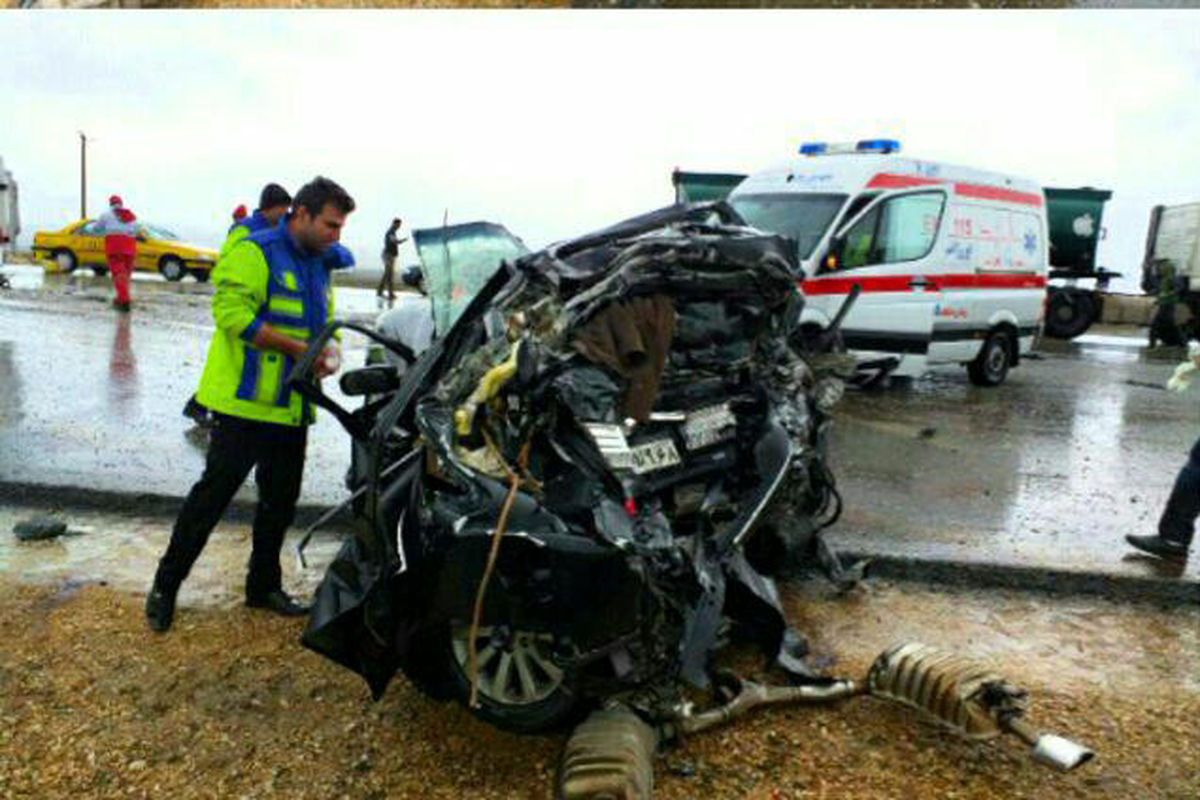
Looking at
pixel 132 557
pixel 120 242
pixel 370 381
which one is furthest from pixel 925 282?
pixel 120 242

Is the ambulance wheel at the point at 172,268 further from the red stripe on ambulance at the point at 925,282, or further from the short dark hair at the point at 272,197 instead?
the short dark hair at the point at 272,197

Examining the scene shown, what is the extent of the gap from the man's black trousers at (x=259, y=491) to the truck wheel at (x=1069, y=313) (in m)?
19.2

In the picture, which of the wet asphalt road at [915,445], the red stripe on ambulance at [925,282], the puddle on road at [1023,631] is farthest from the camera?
the red stripe on ambulance at [925,282]

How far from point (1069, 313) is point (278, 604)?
64.9ft

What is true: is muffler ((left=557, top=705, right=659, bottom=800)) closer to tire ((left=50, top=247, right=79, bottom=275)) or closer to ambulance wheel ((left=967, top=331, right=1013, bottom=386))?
ambulance wheel ((left=967, top=331, right=1013, bottom=386))

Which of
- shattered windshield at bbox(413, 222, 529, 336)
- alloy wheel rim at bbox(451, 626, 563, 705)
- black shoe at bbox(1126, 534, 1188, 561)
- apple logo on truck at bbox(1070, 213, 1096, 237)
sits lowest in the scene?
black shoe at bbox(1126, 534, 1188, 561)

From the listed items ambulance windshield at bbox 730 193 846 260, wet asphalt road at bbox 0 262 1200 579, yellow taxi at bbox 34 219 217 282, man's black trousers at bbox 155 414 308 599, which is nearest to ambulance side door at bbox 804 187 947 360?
ambulance windshield at bbox 730 193 846 260

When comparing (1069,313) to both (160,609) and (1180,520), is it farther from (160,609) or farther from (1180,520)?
(160,609)

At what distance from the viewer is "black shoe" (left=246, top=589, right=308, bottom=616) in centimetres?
411

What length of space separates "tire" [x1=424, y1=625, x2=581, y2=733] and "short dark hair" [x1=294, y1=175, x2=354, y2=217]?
186 centimetres

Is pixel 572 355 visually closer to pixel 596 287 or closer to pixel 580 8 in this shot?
pixel 596 287

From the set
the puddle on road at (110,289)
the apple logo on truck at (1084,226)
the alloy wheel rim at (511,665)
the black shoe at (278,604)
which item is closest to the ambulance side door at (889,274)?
the black shoe at (278,604)

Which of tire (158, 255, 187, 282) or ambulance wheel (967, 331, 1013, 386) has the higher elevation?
ambulance wheel (967, 331, 1013, 386)

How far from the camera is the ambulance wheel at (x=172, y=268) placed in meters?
23.9
